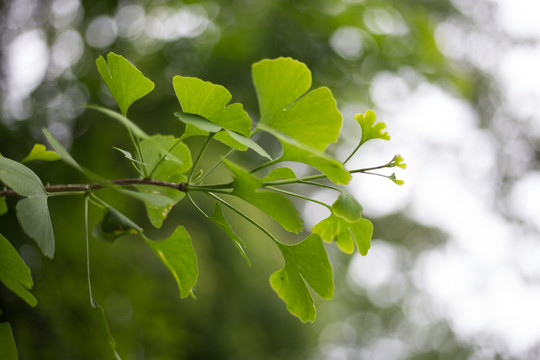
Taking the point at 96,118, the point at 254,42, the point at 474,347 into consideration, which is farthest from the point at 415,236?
the point at 96,118

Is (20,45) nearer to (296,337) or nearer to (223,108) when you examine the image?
(223,108)

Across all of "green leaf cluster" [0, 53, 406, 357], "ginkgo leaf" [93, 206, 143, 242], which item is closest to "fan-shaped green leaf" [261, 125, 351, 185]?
"green leaf cluster" [0, 53, 406, 357]

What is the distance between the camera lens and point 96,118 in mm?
1237

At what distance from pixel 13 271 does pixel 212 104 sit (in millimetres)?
151

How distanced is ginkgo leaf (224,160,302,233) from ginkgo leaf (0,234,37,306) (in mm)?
130

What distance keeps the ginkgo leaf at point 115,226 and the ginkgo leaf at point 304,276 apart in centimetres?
10

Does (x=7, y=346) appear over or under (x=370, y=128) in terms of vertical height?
under

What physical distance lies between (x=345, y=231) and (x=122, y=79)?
0.59ft

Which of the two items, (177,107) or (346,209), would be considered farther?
(177,107)

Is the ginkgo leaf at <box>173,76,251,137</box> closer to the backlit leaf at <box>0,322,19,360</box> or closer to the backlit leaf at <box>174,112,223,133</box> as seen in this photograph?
the backlit leaf at <box>174,112,223,133</box>

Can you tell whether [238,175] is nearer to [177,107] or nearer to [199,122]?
[199,122]

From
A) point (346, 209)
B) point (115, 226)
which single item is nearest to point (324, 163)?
point (346, 209)

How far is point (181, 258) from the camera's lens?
28 cm

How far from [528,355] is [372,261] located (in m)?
1.54
